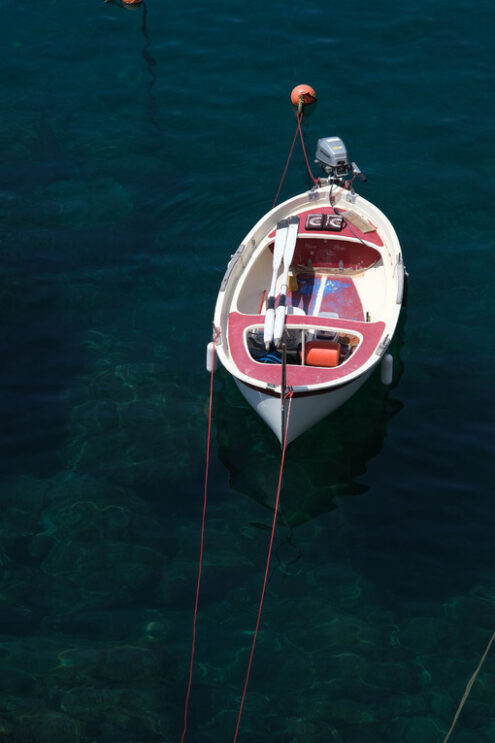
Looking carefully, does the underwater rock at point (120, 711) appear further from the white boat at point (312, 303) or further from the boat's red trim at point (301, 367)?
the boat's red trim at point (301, 367)

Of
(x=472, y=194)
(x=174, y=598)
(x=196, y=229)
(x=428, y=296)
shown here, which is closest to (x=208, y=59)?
(x=196, y=229)

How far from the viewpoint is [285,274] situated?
2119 centimetres

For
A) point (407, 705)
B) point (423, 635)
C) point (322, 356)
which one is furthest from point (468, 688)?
point (322, 356)

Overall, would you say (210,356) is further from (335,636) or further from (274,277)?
(335,636)

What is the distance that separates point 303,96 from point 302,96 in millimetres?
35

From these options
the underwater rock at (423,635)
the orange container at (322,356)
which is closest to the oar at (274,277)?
the orange container at (322,356)

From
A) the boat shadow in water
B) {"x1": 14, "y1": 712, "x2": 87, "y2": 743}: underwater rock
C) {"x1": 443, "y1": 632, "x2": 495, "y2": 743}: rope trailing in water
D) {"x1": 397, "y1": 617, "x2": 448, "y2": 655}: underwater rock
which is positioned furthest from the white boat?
{"x1": 14, "y1": 712, "x2": 87, "y2": 743}: underwater rock

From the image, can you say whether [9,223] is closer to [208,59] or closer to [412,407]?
[208,59]

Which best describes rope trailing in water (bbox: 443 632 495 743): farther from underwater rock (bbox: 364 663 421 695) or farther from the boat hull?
the boat hull

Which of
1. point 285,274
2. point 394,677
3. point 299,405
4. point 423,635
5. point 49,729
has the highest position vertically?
point 285,274

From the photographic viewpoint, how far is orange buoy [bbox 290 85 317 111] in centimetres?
3045

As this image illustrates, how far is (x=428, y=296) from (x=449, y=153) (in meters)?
7.11

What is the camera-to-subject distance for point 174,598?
58.6 ft

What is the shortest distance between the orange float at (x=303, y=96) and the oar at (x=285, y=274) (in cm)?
887
